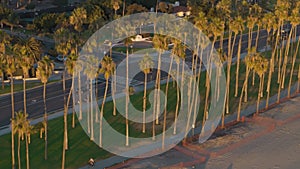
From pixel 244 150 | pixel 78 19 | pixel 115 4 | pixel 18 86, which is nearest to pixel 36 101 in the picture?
pixel 18 86

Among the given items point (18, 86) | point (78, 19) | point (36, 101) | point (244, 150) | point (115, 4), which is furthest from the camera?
point (115, 4)

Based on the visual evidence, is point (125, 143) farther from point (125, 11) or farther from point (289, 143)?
point (125, 11)

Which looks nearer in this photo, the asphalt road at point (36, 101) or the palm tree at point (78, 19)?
the asphalt road at point (36, 101)

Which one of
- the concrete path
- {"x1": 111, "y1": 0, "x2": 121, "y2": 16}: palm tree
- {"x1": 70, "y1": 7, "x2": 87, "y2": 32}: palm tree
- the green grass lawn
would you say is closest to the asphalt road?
the green grass lawn

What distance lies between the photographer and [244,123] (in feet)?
224

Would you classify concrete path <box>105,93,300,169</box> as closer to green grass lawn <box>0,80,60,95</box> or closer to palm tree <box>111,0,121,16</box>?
green grass lawn <box>0,80,60,95</box>

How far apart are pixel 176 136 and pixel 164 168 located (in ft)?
29.7

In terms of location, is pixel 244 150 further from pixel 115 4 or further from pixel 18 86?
pixel 115 4

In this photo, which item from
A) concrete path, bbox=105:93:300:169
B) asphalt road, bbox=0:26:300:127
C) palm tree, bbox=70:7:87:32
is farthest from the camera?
palm tree, bbox=70:7:87:32

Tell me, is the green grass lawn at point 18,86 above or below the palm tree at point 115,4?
below

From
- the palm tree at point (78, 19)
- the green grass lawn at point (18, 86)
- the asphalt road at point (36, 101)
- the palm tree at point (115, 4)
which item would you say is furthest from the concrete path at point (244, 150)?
the palm tree at point (115, 4)

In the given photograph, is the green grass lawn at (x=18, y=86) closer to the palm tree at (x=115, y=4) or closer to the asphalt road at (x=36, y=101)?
the asphalt road at (x=36, y=101)

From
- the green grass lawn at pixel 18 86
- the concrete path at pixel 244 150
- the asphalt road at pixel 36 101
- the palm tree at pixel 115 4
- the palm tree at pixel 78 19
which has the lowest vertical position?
the concrete path at pixel 244 150

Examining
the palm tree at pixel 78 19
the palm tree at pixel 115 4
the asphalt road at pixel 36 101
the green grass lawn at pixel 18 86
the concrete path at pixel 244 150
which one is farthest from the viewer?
the palm tree at pixel 115 4
